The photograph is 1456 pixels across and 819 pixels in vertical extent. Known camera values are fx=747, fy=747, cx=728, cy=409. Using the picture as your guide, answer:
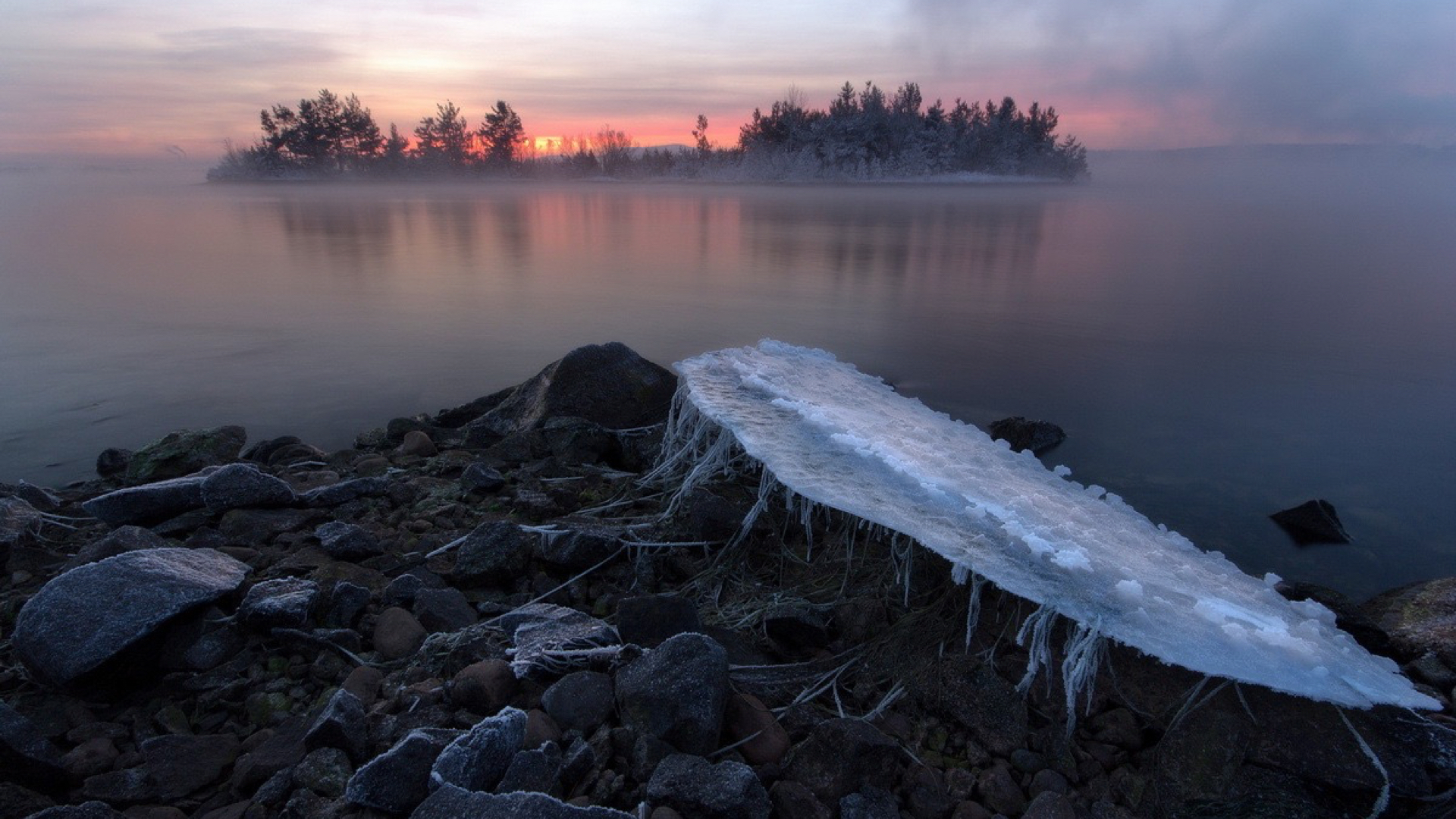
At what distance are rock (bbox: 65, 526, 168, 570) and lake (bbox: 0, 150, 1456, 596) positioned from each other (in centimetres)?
239

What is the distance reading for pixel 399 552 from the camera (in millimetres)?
3100

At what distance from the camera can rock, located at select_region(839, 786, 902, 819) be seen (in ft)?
6.15

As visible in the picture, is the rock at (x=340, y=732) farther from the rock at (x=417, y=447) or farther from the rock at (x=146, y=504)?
the rock at (x=417, y=447)

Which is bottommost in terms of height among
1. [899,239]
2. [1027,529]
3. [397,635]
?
[397,635]

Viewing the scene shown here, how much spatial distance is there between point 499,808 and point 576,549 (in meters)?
1.38

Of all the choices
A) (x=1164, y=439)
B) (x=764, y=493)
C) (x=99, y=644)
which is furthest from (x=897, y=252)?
(x=99, y=644)

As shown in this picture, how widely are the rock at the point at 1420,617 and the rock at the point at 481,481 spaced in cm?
378

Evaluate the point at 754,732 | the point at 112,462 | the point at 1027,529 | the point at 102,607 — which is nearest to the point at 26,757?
the point at 102,607

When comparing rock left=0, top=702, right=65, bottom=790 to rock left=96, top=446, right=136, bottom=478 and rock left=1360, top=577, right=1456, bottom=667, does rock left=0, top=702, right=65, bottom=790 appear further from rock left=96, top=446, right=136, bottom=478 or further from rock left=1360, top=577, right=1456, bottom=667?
rock left=1360, top=577, right=1456, bottom=667

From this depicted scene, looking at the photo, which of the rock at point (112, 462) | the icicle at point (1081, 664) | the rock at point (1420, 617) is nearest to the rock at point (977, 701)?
the icicle at point (1081, 664)

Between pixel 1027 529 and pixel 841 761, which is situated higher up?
pixel 1027 529

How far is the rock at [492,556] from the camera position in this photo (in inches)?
113

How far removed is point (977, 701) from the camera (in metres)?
2.24

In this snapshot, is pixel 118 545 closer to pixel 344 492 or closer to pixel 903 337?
pixel 344 492
